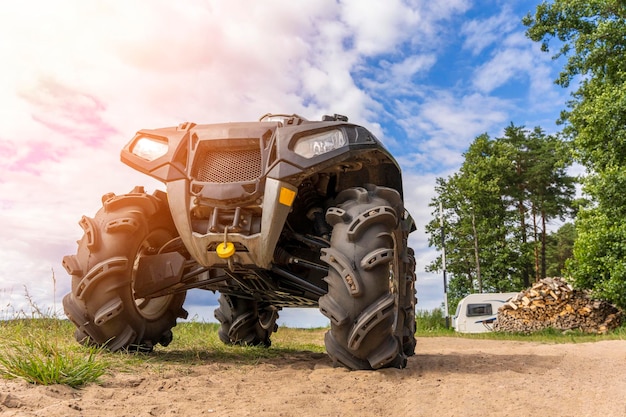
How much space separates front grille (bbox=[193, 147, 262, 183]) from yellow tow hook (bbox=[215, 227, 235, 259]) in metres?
0.43

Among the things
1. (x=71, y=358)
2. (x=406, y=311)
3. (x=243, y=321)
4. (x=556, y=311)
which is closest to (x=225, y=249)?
(x=71, y=358)

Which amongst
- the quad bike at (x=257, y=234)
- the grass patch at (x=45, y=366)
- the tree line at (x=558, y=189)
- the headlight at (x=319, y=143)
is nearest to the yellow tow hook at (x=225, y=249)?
the quad bike at (x=257, y=234)

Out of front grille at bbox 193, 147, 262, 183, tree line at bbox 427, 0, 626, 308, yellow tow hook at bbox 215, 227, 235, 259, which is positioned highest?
tree line at bbox 427, 0, 626, 308

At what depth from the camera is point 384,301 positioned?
345 centimetres

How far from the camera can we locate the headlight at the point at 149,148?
160 inches

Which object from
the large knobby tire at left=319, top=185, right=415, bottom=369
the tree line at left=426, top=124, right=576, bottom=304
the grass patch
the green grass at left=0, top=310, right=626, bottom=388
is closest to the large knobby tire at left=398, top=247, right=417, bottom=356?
the large knobby tire at left=319, top=185, right=415, bottom=369

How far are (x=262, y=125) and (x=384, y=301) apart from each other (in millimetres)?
1583

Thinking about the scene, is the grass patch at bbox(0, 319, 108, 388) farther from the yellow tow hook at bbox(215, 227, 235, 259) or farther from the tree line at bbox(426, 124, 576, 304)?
the tree line at bbox(426, 124, 576, 304)

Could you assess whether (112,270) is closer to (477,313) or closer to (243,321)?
(243,321)

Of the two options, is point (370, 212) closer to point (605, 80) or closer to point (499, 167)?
point (605, 80)

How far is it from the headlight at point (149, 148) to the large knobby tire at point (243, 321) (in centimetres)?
290

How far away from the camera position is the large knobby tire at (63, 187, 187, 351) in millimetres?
4062

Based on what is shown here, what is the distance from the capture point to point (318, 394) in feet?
9.37

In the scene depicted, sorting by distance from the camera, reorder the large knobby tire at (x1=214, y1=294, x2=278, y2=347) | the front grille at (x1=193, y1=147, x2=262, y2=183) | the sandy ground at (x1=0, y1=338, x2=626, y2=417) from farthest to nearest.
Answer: the large knobby tire at (x1=214, y1=294, x2=278, y2=347) < the front grille at (x1=193, y1=147, x2=262, y2=183) < the sandy ground at (x1=0, y1=338, x2=626, y2=417)
